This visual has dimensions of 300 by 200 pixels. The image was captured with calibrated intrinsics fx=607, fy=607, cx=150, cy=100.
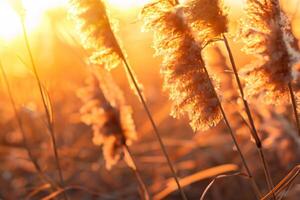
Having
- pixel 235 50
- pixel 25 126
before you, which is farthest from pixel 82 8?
pixel 235 50

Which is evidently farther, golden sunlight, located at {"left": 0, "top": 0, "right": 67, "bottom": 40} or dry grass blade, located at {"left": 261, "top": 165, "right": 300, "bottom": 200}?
golden sunlight, located at {"left": 0, "top": 0, "right": 67, "bottom": 40}

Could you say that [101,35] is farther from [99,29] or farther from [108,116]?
[108,116]

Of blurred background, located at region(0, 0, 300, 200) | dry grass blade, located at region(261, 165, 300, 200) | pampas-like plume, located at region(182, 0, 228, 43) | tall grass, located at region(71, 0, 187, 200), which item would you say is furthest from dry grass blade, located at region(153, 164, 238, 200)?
pampas-like plume, located at region(182, 0, 228, 43)

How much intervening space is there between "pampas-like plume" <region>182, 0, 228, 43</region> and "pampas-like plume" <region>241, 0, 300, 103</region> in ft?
0.30

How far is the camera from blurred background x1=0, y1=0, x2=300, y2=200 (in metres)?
3.86

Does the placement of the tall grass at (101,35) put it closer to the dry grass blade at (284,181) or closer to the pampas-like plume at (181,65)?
the pampas-like plume at (181,65)

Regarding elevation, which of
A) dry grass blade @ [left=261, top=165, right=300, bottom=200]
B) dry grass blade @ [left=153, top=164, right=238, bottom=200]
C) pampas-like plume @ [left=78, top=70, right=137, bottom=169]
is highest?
pampas-like plume @ [left=78, top=70, right=137, bottom=169]

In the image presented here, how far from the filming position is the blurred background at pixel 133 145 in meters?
3.86

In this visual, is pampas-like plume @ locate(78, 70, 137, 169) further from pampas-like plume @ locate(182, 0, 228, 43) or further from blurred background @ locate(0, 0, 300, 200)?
pampas-like plume @ locate(182, 0, 228, 43)

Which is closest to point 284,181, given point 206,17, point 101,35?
point 206,17

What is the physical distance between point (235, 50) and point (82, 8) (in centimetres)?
637

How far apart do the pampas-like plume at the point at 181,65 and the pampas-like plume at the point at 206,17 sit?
0.18 feet

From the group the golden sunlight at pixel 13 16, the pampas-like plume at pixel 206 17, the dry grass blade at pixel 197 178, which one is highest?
the golden sunlight at pixel 13 16

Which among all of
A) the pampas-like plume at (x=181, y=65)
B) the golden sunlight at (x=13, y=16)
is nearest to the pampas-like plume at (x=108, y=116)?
the golden sunlight at (x=13, y=16)
